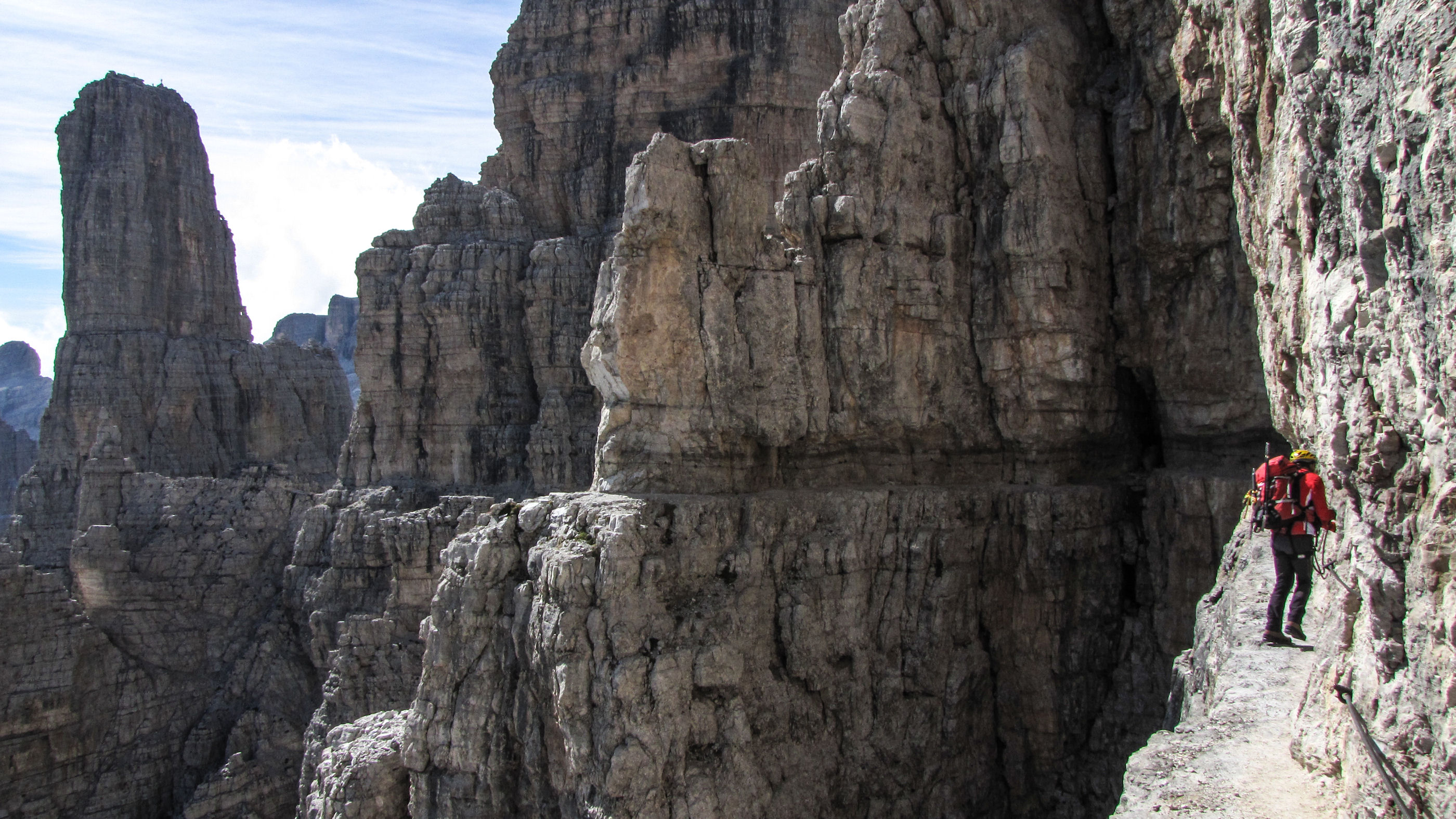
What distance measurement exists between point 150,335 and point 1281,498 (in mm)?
47959

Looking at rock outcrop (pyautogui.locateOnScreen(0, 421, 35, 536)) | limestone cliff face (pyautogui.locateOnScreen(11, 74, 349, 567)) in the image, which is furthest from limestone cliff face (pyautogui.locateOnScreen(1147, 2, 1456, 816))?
rock outcrop (pyautogui.locateOnScreen(0, 421, 35, 536))

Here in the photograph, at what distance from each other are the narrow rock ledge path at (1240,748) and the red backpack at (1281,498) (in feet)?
2.02

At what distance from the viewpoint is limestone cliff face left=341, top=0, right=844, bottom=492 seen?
3431 cm

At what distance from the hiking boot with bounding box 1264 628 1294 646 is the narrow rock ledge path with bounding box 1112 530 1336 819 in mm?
58

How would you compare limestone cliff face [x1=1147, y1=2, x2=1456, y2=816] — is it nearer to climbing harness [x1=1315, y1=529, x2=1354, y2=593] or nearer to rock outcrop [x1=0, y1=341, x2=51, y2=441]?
climbing harness [x1=1315, y1=529, x2=1354, y2=593]

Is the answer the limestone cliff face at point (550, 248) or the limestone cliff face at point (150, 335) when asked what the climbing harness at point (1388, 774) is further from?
the limestone cliff face at point (150, 335)

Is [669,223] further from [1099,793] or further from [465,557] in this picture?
[1099,793]

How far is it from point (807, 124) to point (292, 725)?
79.6 feet

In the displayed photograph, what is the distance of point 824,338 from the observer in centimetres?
1723

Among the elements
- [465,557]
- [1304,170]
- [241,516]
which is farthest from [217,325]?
[1304,170]

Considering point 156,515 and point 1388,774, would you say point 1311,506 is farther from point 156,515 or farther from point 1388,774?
point 156,515

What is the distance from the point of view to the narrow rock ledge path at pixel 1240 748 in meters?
7.52

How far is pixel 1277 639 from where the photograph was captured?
Answer: 959cm

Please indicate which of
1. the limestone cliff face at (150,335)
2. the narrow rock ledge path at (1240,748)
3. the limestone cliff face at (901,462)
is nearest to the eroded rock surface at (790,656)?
the limestone cliff face at (901,462)
